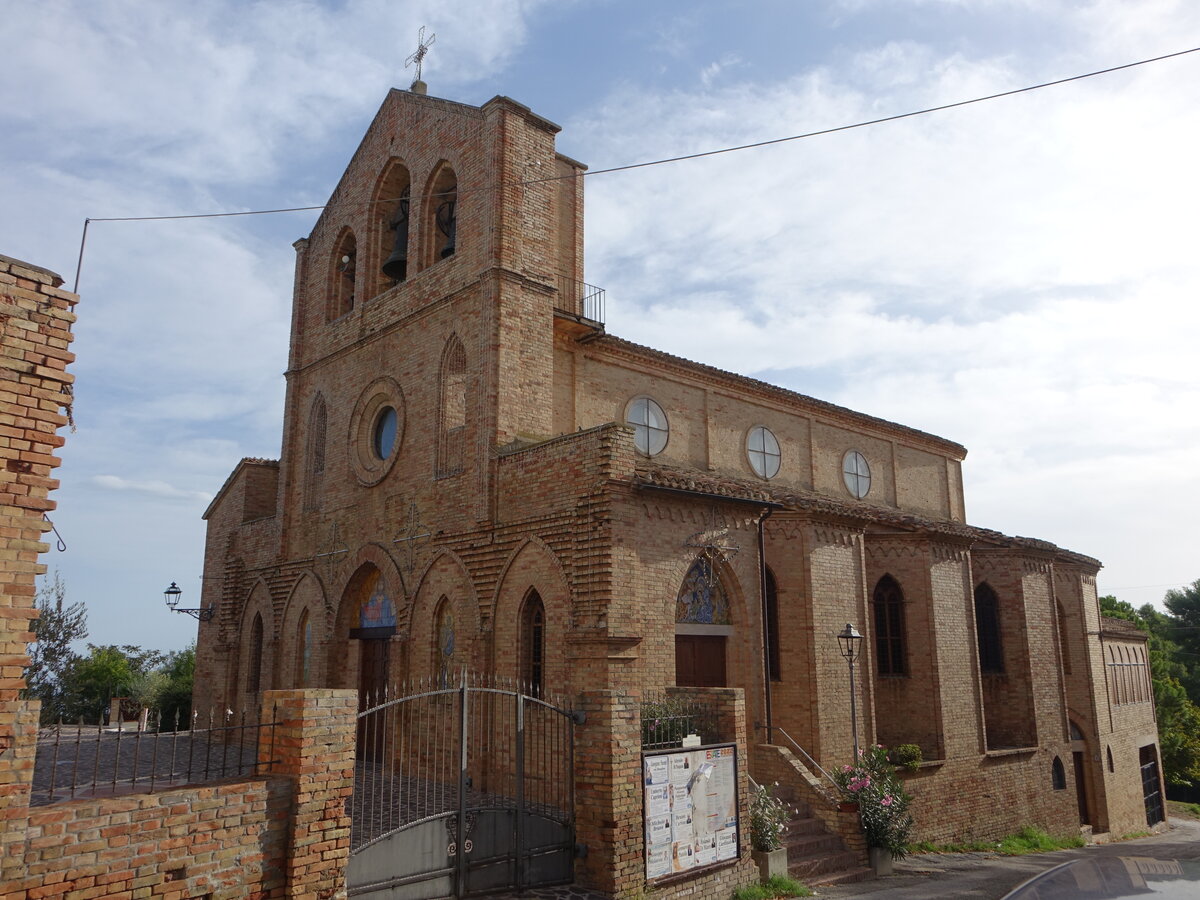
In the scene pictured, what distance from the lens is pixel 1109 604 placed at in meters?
53.6

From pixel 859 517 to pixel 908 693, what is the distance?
167 inches

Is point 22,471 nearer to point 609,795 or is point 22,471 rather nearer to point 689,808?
point 609,795

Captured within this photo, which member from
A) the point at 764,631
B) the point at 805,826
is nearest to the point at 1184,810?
the point at 764,631

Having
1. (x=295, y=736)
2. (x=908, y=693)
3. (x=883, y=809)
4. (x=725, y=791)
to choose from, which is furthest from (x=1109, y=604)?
(x=295, y=736)

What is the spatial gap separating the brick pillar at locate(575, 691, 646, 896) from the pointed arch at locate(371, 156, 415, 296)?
12616mm

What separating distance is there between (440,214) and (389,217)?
7.24 ft

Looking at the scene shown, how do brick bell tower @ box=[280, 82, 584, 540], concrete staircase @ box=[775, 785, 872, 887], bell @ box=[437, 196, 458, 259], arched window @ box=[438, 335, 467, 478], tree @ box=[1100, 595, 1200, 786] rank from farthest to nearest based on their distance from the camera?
tree @ box=[1100, 595, 1200, 786]
bell @ box=[437, 196, 458, 259]
arched window @ box=[438, 335, 467, 478]
brick bell tower @ box=[280, 82, 584, 540]
concrete staircase @ box=[775, 785, 872, 887]

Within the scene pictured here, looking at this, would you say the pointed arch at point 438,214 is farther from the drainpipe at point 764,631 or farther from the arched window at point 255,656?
the arched window at point 255,656

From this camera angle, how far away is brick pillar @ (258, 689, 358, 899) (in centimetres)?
761

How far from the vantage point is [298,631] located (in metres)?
20.0

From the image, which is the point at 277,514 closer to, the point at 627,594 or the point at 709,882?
the point at 627,594

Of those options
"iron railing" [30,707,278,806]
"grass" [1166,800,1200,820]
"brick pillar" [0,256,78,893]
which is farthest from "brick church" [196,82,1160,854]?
"grass" [1166,800,1200,820]

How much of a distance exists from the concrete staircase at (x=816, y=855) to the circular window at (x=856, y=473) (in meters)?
11.5

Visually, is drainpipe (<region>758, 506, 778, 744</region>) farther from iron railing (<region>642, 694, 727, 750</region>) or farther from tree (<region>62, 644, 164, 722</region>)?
tree (<region>62, 644, 164, 722</region>)
